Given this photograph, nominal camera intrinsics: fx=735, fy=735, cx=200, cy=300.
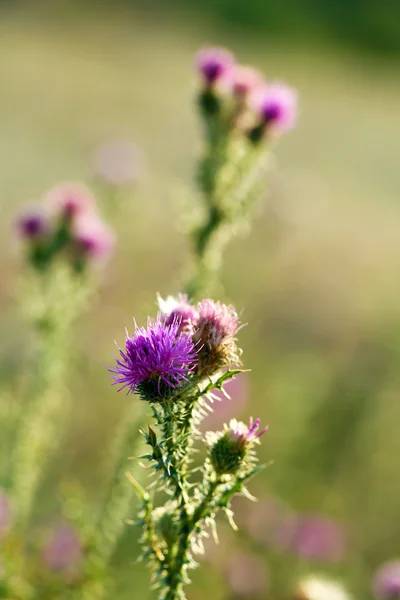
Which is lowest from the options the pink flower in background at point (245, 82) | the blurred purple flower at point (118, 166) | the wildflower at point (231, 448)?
the wildflower at point (231, 448)

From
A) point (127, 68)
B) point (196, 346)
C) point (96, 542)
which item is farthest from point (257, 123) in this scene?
point (127, 68)

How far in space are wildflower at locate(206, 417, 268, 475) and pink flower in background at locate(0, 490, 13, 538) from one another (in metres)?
1.71

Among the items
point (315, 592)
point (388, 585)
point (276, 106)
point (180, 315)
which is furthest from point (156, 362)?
point (276, 106)

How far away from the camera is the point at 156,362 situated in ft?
6.16

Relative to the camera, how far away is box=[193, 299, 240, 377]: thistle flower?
2.04 m

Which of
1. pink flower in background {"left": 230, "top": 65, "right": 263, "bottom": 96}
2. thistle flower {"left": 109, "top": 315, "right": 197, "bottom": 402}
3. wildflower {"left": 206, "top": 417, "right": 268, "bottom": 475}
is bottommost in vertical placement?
wildflower {"left": 206, "top": 417, "right": 268, "bottom": 475}

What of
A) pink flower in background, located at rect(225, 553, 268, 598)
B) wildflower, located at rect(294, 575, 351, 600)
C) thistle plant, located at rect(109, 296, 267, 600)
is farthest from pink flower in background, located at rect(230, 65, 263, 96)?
pink flower in background, located at rect(225, 553, 268, 598)

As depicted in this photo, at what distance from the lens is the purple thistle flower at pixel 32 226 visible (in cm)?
393

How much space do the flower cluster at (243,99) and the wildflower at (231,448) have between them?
190cm

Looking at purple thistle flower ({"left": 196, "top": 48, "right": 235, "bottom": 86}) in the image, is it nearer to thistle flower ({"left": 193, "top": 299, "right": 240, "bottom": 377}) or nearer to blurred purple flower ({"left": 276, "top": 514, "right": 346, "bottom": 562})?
thistle flower ({"left": 193, "top": 299, "right": 240, "bottom": 377})

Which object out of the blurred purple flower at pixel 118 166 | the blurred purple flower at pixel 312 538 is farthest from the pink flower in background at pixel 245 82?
the blurred purple flower at pixel 312 538

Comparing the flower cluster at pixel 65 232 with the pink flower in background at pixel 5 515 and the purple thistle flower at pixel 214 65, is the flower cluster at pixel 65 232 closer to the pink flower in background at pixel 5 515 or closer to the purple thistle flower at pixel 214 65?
the purple thistle flower at pixel 214 65

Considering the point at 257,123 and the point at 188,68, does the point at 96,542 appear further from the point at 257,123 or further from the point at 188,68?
the point at 188,68

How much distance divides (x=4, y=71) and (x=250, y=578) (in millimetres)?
16994
